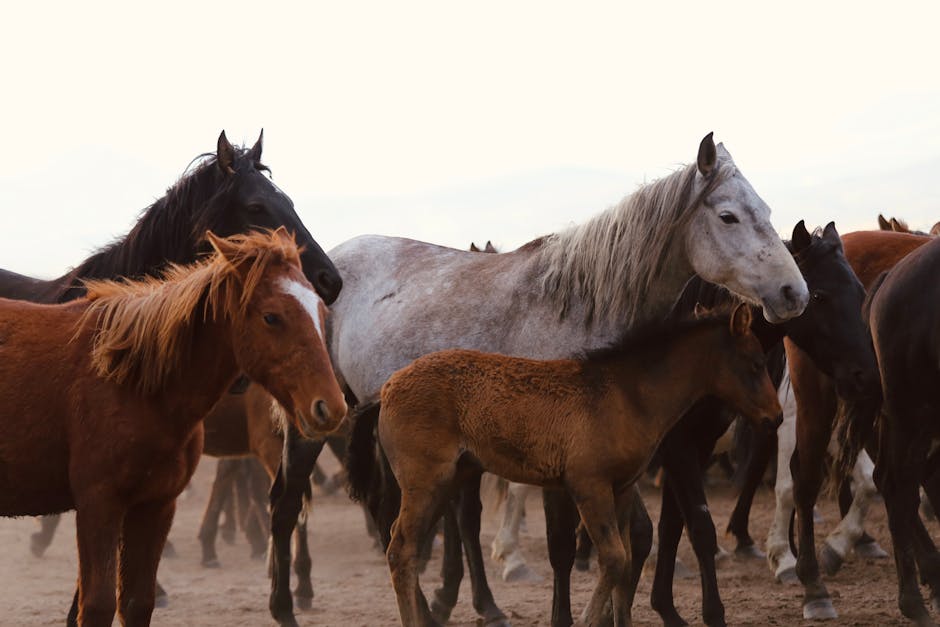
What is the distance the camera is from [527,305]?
7305 millimetres

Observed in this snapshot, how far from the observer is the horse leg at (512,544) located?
34.8ft

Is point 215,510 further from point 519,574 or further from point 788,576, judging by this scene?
point 788,576

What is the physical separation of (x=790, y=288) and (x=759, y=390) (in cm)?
52

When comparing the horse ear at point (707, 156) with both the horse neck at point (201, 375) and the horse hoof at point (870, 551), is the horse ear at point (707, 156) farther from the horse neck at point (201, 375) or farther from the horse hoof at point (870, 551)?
the horse hoof at point (870, 551)

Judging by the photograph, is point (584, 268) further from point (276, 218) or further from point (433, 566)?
point (433, 566)

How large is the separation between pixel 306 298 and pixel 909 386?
383cm

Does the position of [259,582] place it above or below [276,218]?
below

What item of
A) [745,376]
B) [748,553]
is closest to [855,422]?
[745,376]

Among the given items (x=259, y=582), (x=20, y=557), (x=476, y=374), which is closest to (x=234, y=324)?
(x=476, y=374)

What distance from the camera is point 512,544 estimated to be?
10.9 m

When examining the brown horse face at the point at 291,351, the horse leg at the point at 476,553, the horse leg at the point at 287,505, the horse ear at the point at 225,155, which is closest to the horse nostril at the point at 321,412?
the brown horse face at the point at 291,351

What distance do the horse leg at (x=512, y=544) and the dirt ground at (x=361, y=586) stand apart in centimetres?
15

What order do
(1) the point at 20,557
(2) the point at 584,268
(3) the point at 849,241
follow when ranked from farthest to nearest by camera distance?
(1) the point at 20,557 → (3) the point at 849,241 → (2) the point at 584,268

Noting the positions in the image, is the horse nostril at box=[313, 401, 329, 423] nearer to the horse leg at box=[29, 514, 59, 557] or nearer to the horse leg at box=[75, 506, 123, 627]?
the horse leg at box=[75, 506, 123, 627]
